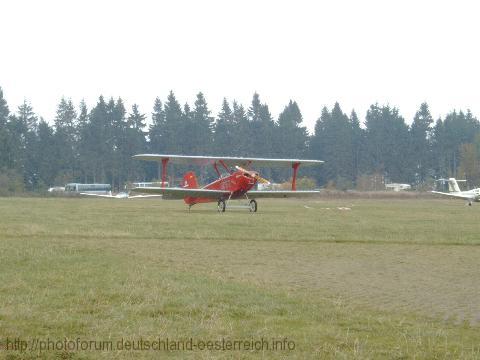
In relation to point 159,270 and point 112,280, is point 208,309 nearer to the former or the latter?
point 112,280

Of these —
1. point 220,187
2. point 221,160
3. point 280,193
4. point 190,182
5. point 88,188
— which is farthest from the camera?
point 88,188

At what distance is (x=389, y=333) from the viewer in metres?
7.16

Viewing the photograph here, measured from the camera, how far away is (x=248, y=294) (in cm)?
925

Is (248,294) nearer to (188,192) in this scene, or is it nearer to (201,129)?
(188,192)

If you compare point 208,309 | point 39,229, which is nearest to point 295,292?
point 208,309

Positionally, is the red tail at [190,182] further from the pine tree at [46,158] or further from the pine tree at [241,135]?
the pine tree at [241,135]

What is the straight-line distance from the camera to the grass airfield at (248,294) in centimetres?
676

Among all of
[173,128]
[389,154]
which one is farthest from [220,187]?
[389,154]

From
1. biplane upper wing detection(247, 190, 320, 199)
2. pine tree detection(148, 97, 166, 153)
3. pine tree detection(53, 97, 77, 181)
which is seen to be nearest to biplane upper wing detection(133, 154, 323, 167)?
biplane upper wing detection(247, 190, 320, 199)

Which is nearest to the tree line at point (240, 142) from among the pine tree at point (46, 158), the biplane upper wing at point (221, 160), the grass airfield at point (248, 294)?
the pine tree at point (46, 158)

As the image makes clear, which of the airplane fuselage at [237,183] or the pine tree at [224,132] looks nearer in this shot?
the airplane fuselage at [237,183]

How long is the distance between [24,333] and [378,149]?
10981 centimetres

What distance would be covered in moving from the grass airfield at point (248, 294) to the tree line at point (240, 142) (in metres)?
83.5

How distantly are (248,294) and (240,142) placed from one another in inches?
3964
